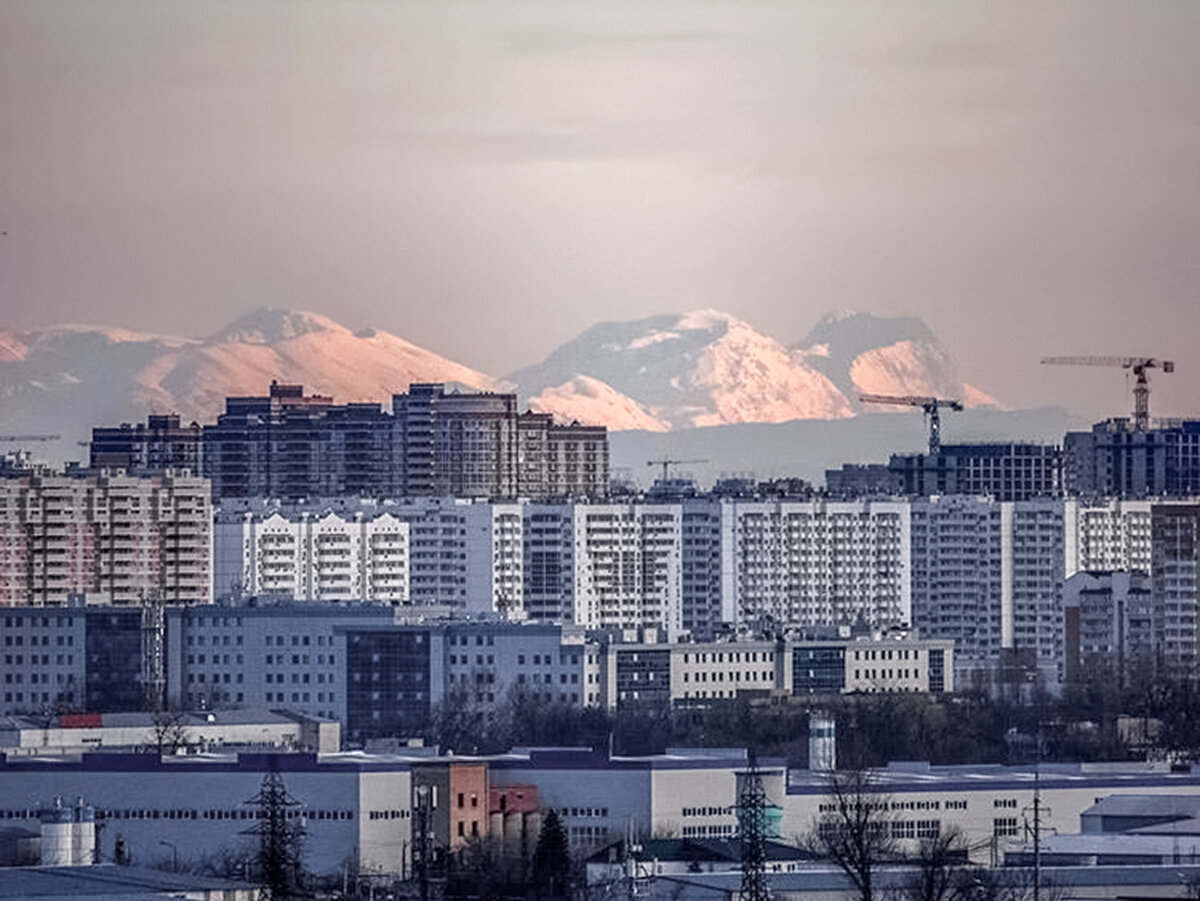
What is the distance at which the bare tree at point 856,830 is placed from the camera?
27766 mm

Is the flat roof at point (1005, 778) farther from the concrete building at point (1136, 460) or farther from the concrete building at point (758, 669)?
the concrete building at point (1136, 460)

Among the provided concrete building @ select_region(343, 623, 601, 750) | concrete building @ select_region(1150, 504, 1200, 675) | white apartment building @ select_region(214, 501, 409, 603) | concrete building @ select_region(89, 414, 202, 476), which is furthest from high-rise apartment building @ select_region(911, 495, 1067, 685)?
concrete building @ select_region(89, 414, 202, 476)

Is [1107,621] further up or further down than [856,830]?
further up

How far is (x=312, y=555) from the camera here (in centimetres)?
6059

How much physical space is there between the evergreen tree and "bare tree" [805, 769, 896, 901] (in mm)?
1616

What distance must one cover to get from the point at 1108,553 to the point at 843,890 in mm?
36773

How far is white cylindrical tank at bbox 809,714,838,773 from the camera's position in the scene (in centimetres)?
3919

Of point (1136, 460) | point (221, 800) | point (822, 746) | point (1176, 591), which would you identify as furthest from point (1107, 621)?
point (221, 800)

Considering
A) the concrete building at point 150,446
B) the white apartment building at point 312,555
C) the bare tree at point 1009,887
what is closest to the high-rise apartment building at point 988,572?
the white apartment building at point 312,555

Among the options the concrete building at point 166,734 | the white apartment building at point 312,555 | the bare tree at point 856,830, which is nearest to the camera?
the bare tree at point 856,830

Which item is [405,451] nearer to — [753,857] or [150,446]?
[150,446]

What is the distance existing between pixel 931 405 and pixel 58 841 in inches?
2137

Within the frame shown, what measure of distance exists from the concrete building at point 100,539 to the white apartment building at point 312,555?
1.42 feet

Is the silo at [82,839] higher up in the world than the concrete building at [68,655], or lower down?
lower down
